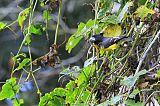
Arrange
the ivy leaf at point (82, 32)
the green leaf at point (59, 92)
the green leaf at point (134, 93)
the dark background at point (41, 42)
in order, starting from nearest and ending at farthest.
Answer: the green leaf at point (134, 93) < the ivy leaf at point (82, 32) < the green leaf at point (59, 92) < the dark background at point (41, 42)

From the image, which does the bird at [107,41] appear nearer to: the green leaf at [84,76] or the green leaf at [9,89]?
the green leaf at [84,76]

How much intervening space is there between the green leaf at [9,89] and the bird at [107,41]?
294 mm

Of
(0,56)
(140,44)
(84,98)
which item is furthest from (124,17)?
(0,56)

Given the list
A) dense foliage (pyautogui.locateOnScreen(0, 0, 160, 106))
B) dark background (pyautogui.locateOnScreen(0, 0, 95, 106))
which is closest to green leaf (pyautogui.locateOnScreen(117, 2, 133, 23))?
dense foliage (pyautogui.locateOnScreen(0, 0, 160, 106))

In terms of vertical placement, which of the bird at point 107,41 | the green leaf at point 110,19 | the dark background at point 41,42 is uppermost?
the green leaf at point 110,19

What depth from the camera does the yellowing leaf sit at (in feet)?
2.69

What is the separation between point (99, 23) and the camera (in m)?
0.89

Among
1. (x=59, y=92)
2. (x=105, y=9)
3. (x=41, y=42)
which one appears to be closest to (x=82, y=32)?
(x=105, y=9)

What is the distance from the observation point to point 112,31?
823mm

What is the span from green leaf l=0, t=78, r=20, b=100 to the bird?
29 centimetres

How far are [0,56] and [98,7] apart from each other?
1808 millimetres

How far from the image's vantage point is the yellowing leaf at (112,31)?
2.69 ft

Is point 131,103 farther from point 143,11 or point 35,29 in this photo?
point 35,29

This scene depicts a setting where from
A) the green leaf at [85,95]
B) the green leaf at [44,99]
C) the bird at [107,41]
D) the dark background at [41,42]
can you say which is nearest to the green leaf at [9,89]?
the green leaf at [44,99]
